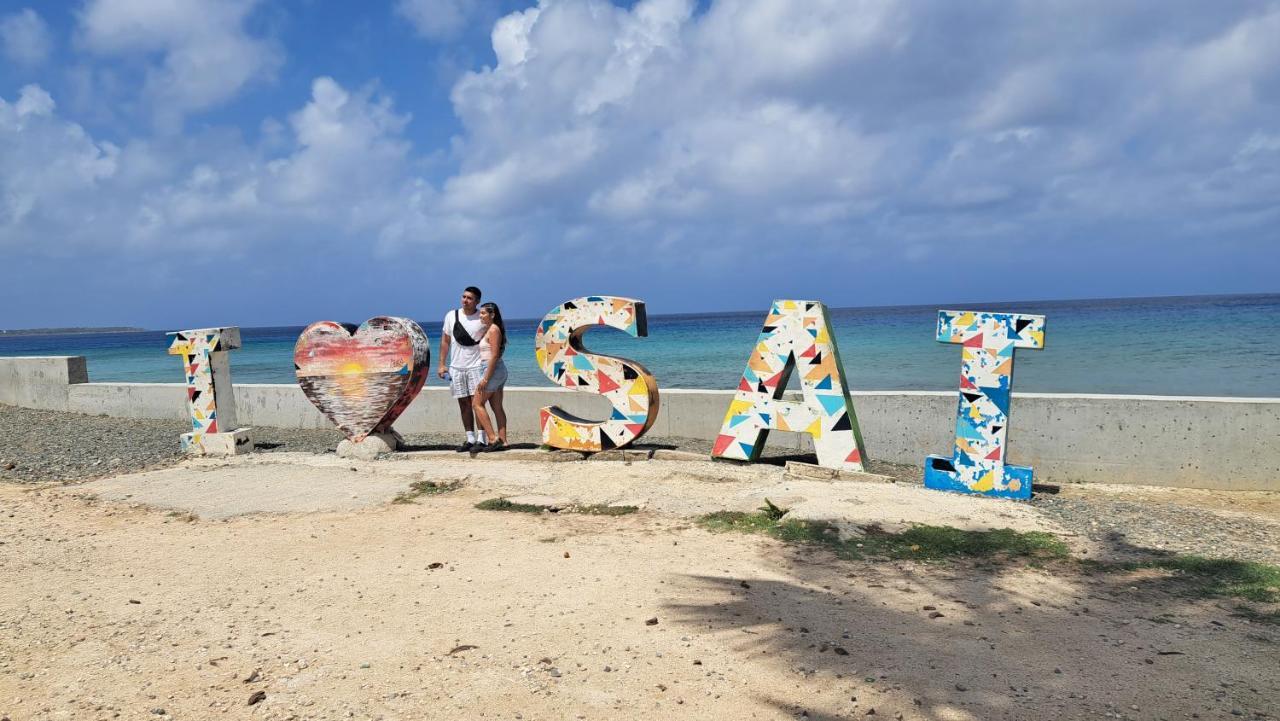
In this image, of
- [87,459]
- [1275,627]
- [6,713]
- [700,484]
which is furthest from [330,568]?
[87,459]

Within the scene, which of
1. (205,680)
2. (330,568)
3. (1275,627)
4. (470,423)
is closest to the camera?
(205,680)

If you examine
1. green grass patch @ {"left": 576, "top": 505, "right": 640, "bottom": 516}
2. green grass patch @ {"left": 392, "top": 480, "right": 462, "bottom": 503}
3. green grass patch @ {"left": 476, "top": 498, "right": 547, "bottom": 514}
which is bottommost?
green grass patch @ {"left": 576, "top": 505, "right": 640, "bottom": 516}

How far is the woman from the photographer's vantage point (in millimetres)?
9273

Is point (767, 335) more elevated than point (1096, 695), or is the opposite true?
point (767, 335)

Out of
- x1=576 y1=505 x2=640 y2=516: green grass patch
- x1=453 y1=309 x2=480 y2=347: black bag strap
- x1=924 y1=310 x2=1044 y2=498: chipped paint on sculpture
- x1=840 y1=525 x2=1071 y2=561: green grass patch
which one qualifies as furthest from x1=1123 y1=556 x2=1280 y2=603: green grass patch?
x1=453 y1=309 x2=480 y2=347: black bag strap

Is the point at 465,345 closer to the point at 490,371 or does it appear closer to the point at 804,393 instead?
the point at 490,371

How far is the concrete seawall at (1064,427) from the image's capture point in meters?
8.40

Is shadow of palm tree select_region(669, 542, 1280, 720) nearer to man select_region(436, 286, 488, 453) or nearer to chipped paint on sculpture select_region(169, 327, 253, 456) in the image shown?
man select_region(436, 286, 488, 453)

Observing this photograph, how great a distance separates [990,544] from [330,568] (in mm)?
4718

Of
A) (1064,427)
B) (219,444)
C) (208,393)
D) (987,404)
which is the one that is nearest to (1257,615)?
(987,404)

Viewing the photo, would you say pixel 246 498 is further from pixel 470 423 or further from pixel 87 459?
pixel 87 459

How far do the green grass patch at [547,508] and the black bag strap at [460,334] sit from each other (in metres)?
2.50

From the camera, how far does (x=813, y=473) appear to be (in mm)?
8273

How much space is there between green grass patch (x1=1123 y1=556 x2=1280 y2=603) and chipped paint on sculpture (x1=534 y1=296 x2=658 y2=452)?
194 inches
